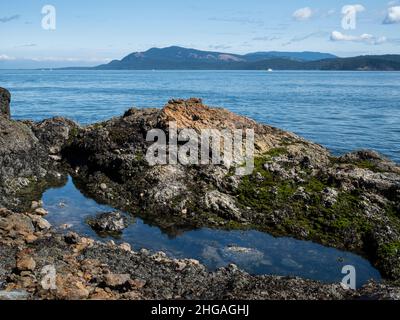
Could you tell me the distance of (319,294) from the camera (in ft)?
57.6

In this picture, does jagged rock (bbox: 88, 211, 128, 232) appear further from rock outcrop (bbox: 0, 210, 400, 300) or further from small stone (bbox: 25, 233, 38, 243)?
small stone (bbox: 25, 233, 38, 243)

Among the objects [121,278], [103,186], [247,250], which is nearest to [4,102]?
[103,186]

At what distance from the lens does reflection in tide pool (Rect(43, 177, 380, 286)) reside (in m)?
20.8

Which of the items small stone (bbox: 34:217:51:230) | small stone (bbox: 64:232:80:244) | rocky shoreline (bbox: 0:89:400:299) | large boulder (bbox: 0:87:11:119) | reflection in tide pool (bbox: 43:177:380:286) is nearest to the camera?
rocky shoreline (bbox: 0:89:400:299)

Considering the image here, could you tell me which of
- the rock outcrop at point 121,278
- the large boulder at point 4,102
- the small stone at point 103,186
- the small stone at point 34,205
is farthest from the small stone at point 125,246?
the large boulder at point 4,102

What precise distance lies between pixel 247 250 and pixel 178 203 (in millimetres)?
6360

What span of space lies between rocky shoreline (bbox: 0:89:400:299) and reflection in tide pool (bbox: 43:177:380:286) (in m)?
0.88

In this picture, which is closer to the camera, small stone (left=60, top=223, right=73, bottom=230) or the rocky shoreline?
the rocky shoreline

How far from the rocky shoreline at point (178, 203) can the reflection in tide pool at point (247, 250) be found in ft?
2.88

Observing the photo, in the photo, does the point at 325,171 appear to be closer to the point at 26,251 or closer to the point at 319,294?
the point at 319,294

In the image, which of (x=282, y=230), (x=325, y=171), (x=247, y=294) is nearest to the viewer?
(x=247, y=294)

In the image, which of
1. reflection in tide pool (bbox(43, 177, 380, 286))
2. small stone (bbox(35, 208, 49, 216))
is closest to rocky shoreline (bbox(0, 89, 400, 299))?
small stone (bbox(35, 208, 49, 216))

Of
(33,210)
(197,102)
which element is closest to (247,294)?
(33,210)
